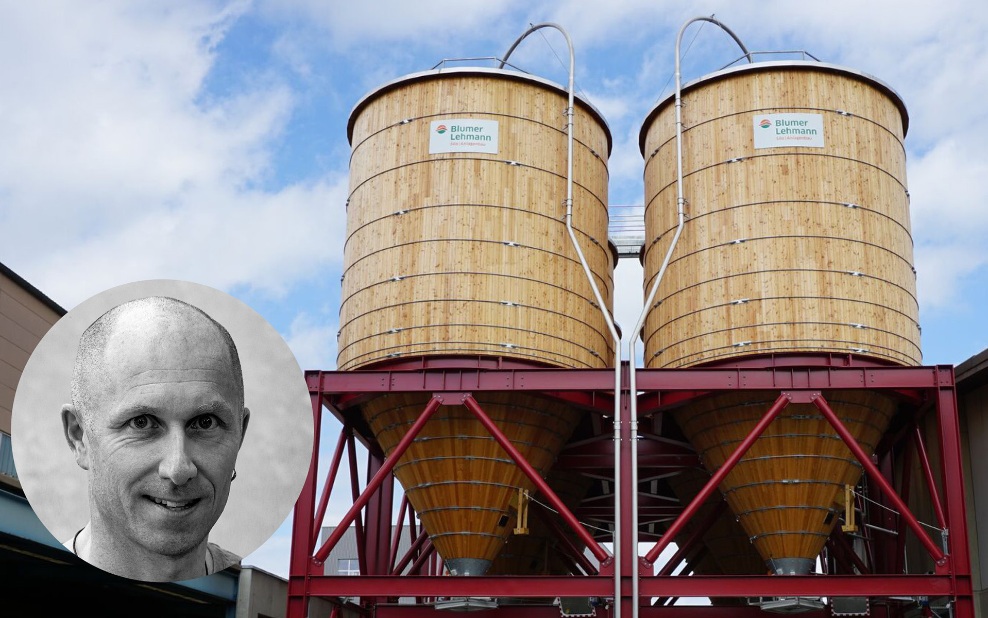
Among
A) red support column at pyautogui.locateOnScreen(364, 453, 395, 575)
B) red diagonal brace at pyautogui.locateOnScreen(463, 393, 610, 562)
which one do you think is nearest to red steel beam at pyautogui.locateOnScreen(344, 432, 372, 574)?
red support column at pyautogui.locateOnScreen(364, 453, 395, 575)

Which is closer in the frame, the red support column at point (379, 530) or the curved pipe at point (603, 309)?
the curved pipe at point (603, 309)

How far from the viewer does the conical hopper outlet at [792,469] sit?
1936 centimetres

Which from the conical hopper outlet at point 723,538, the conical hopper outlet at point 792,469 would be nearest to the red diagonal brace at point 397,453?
the conical hopper outlet at point 792,469

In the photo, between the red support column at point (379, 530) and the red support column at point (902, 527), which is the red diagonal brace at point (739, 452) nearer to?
the red support column at point (902, 527)

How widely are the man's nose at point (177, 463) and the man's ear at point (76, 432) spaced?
10.8 inches

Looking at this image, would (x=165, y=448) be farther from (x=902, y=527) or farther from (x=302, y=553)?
(x=902, y=527)

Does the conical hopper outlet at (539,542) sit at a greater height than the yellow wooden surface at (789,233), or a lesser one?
lesser

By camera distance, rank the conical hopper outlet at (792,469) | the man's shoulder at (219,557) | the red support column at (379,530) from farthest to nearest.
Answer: the red support column at (379,530)
the conical hopper outlet at (792,469)
the man's shoulder at (219,557)

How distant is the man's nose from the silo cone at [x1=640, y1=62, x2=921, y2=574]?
16911 millimetres

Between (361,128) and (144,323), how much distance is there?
19507 mm

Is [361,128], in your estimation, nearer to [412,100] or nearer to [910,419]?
[412,100]

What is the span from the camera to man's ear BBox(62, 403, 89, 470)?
3.52 m

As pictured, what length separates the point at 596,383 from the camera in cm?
1944

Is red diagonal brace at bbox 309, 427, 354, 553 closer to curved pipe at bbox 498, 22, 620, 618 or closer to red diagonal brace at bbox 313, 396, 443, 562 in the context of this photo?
red diagonal brace at bbox 313, 396, 443, 562
